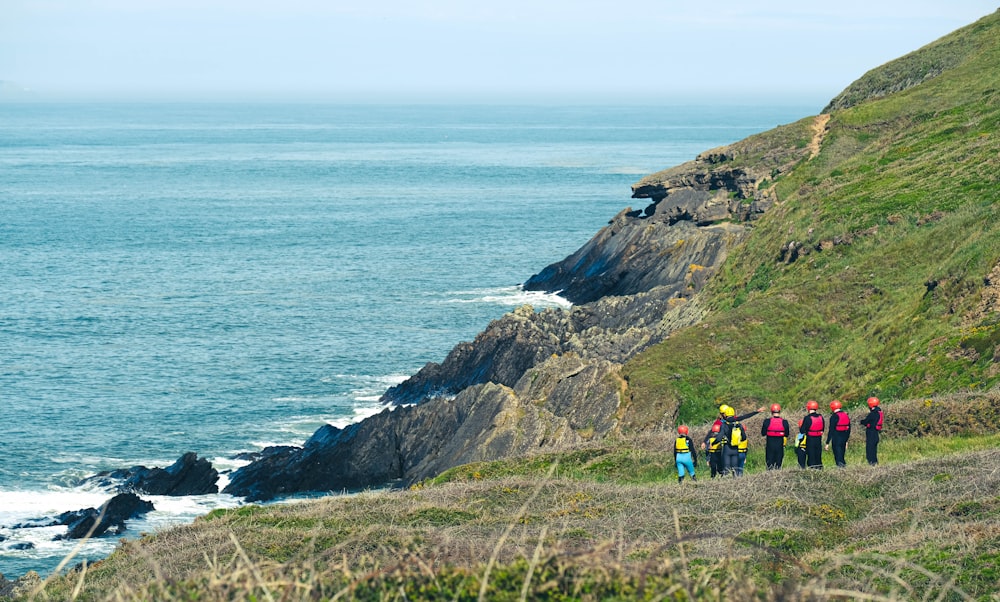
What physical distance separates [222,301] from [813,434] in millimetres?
61073

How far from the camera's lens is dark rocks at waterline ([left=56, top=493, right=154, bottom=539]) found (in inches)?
1433

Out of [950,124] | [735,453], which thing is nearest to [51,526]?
[735,453]

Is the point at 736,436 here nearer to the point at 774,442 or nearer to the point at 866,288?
the point at 774,442

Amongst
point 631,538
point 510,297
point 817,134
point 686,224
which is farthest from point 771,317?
point 510,297

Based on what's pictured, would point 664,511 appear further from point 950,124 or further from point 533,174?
point 533,174

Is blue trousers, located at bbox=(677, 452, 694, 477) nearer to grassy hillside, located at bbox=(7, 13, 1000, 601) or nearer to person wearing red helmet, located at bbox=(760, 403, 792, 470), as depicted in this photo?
grassy hillside, located at bbox=(7, 13, 1000, 601)

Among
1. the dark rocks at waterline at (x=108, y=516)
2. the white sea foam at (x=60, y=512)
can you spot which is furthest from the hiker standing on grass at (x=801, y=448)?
the dark rocks at waterline at (x=108, y=516)

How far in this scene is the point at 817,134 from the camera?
67.0 m

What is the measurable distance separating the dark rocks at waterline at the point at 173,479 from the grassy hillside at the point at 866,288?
17778 mm

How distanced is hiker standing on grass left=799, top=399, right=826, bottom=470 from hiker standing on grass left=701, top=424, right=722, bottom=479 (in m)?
1.79

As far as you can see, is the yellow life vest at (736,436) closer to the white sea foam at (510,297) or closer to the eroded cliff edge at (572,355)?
the eroded cliff edge at (572,355)

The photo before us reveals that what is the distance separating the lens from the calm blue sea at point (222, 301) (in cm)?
4819

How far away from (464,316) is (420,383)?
18.9 m

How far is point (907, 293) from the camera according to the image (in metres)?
37.4
